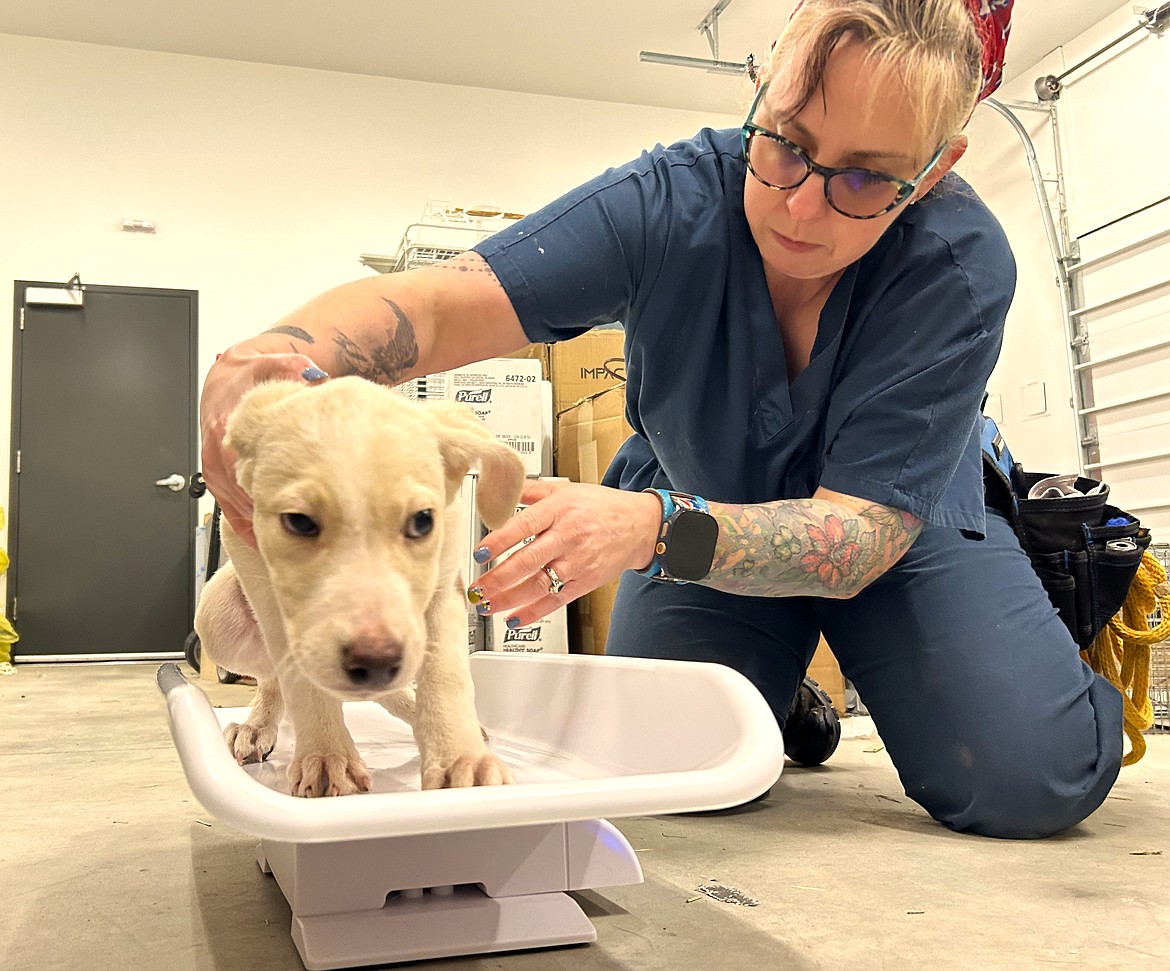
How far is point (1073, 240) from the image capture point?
5477mm

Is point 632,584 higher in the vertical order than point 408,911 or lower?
higher

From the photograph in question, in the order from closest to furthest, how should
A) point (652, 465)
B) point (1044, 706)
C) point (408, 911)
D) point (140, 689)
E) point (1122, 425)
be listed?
1. point (408, 911)
2. point (1044, 706)
3. point (652, 465)
4. point (140, 689)
5. point (1122, 425)

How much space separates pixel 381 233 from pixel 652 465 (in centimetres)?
475

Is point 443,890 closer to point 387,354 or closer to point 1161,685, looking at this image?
point 387,354

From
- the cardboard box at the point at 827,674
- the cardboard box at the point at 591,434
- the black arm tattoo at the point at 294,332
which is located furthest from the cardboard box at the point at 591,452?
the black arm tattoo at the point at 294,332

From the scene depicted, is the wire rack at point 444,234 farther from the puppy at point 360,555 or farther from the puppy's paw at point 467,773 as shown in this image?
the puppy's paw at point 467,773

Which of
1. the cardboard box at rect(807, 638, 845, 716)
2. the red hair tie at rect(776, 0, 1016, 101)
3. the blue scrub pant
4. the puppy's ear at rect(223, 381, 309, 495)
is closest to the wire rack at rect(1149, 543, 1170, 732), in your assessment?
the cardboard box at rect(807, 638, 845, 716)

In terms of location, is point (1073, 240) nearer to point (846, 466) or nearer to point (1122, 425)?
point (1122, 425)

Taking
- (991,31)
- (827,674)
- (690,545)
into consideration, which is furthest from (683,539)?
(827,674)

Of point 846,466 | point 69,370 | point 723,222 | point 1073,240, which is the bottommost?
point 846,466

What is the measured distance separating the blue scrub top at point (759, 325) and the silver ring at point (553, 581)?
18.7 inches

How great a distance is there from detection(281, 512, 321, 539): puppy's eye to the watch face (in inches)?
16.8

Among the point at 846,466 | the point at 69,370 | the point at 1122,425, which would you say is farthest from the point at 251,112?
the point at 846,466

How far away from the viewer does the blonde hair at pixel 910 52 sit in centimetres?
116
